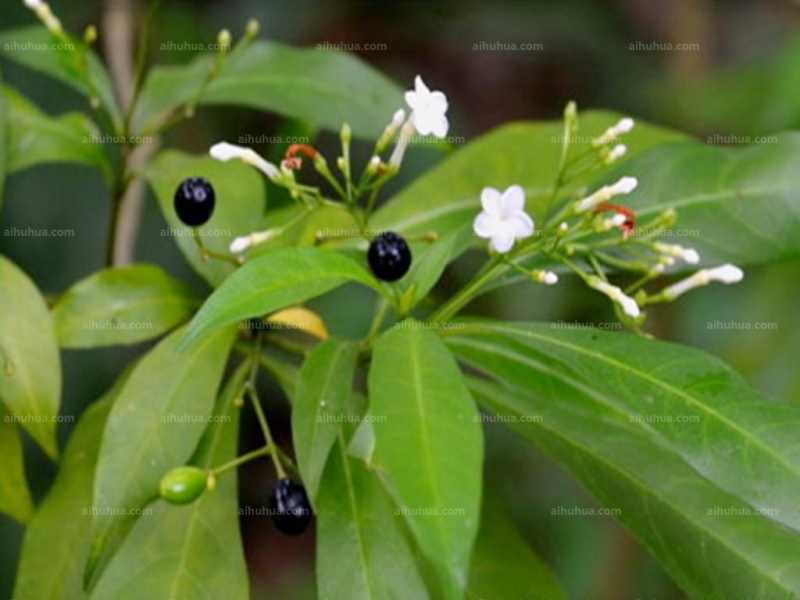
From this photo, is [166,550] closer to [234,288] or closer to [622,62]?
[234,288]

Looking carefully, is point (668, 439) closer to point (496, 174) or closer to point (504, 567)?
point (504, 567)

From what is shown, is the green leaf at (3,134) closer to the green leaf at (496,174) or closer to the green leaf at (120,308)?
the green leaf at (120,308)

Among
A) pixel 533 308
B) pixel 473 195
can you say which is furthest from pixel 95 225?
pixel 473 195

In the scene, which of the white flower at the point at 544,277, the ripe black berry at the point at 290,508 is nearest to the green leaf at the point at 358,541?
the ripe black berry at the point at 290,508

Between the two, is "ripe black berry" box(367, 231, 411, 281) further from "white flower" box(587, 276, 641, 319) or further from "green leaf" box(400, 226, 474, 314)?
"white flower" box(587, 276, 641, 319)

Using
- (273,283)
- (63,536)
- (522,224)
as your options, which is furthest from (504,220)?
(63,536)

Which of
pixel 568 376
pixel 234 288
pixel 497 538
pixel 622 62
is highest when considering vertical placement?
pixel 622 62
